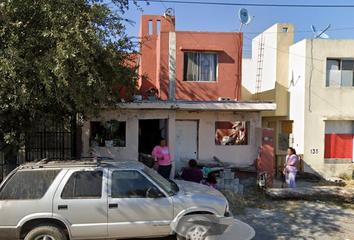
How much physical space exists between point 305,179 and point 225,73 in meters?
5.87

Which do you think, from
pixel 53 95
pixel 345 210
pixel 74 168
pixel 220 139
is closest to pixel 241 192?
pixel 345 210

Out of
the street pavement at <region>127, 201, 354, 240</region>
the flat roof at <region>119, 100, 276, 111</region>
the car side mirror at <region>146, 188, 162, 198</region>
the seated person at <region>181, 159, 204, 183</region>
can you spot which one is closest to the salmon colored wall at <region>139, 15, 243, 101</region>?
the flat roof at <region>119, 100, 276, 111</region>

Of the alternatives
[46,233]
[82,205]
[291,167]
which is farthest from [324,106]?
[46,233]

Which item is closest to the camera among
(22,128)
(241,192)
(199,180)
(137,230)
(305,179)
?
(137,230)

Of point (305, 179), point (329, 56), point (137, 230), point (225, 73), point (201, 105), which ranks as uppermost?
point (329, 56)

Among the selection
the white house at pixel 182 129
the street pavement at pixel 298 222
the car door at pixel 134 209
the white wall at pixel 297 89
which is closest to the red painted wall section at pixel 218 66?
the white house at pixel 182 129

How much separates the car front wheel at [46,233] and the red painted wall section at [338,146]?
11.5m

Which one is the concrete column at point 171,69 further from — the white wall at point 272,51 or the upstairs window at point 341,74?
Answer: the upstairs window at point 341,74

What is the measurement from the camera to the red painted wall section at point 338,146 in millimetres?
11852

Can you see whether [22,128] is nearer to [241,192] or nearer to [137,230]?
[137,230]

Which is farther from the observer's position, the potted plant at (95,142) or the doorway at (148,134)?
the doorway at (148,134)

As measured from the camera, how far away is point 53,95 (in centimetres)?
562

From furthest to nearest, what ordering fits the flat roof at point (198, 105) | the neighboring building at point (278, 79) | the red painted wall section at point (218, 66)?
1. the neighboring building at point (278, 79)
2. the red painted wall section at point (218, 66)
3. the flat roof at point (198, 105)

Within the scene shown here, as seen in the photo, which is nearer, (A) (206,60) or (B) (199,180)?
(B) (199,180)
